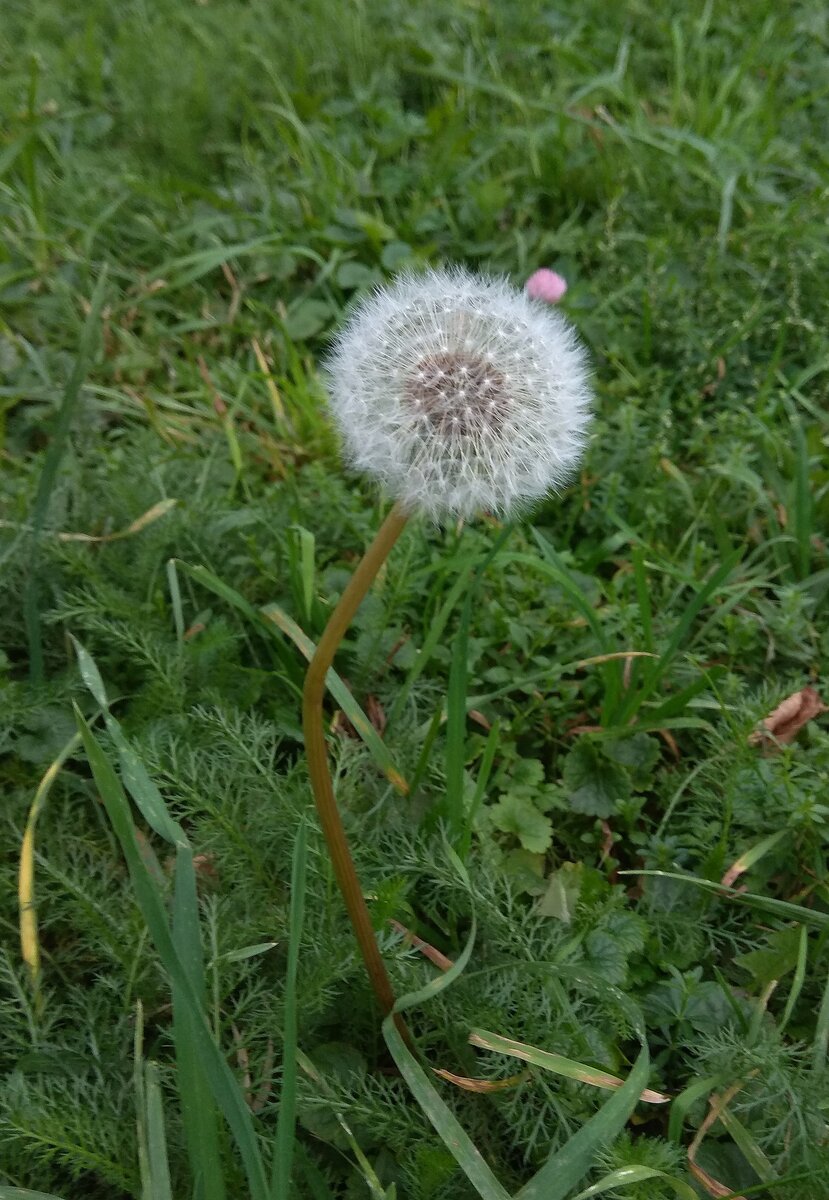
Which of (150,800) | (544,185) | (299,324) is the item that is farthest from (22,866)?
(544,185)

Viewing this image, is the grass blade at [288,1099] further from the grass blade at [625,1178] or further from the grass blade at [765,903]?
the grass blade at [765,903]

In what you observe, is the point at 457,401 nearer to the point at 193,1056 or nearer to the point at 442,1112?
the point at 193,1056

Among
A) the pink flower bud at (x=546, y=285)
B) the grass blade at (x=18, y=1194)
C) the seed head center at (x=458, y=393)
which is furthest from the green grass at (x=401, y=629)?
the seed head center at (x=458, y=393)

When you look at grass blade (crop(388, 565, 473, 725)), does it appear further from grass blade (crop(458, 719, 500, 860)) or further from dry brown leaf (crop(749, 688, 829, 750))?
dry brown leaf (crop(749, 688, 829, 750))

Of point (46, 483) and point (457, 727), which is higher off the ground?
point (46, 483)

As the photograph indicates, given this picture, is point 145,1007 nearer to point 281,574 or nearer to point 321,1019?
point 321,1019

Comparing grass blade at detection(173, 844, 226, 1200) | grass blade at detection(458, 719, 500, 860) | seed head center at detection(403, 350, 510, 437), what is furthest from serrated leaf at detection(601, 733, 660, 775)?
grass blade at detection(173, 844, 226, 1200)

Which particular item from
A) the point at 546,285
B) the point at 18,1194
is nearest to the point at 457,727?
the point at 18,1194
